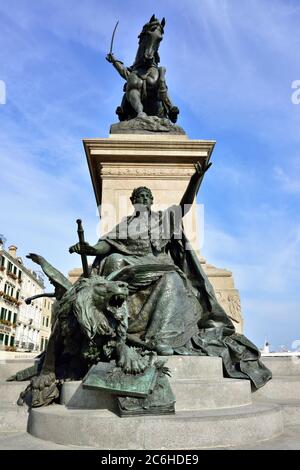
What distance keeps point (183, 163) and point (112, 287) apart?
516 centimetres

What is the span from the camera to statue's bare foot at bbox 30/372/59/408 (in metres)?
4.08

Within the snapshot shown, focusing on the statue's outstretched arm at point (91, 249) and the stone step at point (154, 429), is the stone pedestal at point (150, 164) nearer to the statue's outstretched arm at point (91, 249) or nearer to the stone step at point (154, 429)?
the statue's outstretched arm at point (91, 249)

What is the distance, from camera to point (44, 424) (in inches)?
140

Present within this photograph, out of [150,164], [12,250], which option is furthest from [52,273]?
[12,250]

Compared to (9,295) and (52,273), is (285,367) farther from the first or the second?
(9,295)

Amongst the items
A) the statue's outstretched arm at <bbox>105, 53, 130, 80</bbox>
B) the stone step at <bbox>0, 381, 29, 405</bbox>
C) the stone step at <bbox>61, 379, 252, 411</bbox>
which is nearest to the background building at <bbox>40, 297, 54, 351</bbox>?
the statue's outstretched arm at <bbox>105, 53, 130, 80</bbox>

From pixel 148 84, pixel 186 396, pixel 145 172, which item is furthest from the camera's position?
pixel 148 84

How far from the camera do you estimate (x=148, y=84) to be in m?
10.3

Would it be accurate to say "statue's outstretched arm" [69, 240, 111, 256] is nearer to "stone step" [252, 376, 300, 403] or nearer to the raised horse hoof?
"stone step" [252, 376, 300, 403]

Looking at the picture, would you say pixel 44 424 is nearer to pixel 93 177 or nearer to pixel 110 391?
pixel 110 391

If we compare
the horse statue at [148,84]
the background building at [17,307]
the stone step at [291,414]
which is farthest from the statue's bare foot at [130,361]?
the background building at [17,307]

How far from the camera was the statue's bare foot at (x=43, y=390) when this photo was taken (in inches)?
161

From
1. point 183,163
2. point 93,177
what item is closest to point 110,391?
point 183,163

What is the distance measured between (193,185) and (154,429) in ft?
11.8
